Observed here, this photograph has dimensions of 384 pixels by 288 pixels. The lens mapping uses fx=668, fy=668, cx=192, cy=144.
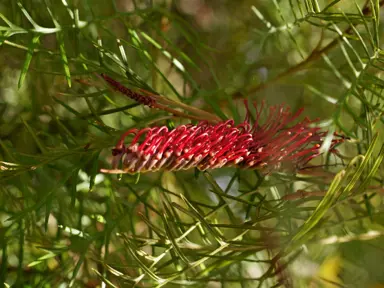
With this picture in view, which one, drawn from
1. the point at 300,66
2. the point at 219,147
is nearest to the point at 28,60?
the point at 219,147

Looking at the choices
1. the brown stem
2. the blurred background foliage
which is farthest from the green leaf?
the brown stem

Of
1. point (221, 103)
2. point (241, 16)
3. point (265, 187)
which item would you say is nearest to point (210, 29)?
point (241, 16)

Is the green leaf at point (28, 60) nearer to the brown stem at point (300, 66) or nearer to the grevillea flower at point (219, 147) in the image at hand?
the grevillea flower at point (219, 147)

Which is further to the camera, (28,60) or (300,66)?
(300,66)

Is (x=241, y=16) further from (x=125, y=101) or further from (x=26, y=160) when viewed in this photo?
(x=26, y=160)

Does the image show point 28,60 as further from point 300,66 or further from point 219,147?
point 300,66

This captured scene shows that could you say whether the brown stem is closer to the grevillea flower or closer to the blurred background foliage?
the blurred background foliage

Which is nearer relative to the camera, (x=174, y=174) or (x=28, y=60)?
(x=28, y=60)
